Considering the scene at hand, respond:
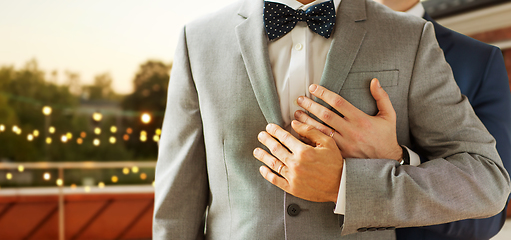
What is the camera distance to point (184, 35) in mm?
1055

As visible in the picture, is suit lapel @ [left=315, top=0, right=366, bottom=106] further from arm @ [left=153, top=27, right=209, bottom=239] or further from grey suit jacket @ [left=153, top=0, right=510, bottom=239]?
arm @ [left=153, top=27, right=209, bottom=239]

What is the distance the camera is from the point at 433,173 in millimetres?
837

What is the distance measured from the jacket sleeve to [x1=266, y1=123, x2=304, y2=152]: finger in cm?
13

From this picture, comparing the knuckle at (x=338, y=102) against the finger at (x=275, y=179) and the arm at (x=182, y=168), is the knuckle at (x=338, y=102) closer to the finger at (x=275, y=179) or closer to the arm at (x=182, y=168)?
the finger at (x=275, y=179)

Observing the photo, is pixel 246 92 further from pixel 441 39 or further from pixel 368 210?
pixel 441 39

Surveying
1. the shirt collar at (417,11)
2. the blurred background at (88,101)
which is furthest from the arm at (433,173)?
the blurred background at (88,101)

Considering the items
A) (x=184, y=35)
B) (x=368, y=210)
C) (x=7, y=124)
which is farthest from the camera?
(x=7, y=124)

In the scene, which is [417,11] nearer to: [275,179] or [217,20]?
[217,20]

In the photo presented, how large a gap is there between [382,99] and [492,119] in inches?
18.2

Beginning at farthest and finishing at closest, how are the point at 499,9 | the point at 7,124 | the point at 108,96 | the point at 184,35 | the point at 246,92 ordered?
the point at 108,96, the point at 7,124, the point at 499,9, the point at 184,35, the point at 246,92

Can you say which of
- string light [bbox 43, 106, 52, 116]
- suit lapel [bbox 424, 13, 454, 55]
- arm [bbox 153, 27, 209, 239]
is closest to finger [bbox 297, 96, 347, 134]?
arm [bbox 153, 27, 209, 239]

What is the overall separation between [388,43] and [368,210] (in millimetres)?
439

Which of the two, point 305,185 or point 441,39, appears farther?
point 441,39

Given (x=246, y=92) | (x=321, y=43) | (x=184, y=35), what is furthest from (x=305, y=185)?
(x=184, y=35)
